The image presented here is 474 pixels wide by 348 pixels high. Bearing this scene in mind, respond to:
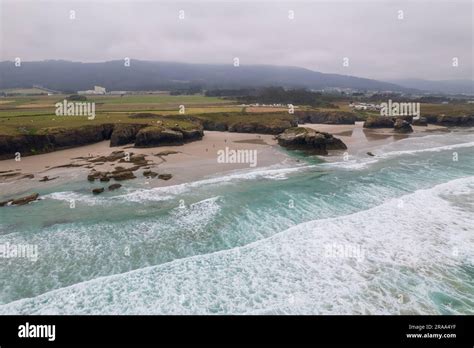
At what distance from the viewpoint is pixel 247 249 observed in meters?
17.5

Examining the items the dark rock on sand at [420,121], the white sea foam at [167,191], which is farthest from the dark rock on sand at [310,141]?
the dark rock on sand at [420,121]

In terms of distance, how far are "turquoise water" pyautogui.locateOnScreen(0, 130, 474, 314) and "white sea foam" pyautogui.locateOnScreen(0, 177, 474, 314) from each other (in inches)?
2.2

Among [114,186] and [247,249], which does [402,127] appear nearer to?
[114,186]

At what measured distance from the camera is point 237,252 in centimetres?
1712

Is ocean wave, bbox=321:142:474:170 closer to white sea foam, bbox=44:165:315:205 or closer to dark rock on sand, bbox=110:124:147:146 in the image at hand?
white sea foam, bbox=44:165:315:205

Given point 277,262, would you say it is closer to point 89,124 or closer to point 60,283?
point 60,283

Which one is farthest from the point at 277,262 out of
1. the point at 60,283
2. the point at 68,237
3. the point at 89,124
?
the point at 89,124

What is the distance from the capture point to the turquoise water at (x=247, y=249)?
13180mm

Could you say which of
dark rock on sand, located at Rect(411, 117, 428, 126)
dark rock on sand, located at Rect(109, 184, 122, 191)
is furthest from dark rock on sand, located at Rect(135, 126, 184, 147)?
dark rock on sand, located at Rect(411, 117, 428, 126)

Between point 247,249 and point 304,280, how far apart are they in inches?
151
